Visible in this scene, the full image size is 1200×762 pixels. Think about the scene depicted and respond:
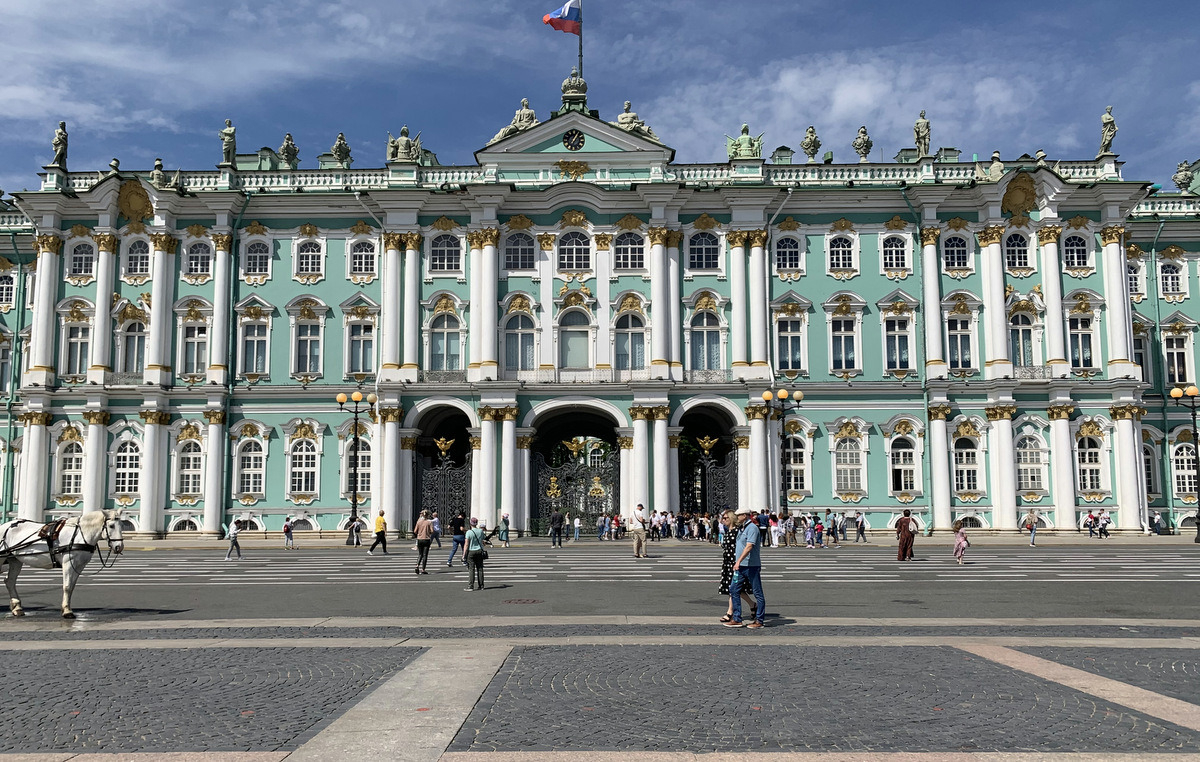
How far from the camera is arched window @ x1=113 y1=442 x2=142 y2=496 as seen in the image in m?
47.4

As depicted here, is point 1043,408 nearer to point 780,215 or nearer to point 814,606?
point 780,215

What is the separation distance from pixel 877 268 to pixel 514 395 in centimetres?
1823

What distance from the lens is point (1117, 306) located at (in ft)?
153

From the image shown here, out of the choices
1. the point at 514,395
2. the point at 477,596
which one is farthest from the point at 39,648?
the point at 514,395

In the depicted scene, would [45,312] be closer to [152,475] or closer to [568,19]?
[152,475]

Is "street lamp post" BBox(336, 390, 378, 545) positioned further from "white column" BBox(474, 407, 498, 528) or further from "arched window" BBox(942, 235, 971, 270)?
"arched window" BBox(942, 235, 971, 270)

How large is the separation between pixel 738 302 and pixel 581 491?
11.4 meters

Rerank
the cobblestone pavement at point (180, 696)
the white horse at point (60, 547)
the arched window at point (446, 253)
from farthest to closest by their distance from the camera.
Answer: the arched window at point (446, 253) → the white horse at point (60, 547) → the cobblestone pavement at point (180, 696)

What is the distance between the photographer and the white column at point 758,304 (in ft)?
152

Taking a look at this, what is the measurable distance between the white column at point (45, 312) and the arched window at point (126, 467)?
4780 millimetres

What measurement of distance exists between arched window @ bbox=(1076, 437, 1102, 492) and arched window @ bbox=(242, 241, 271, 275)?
39.2 meters

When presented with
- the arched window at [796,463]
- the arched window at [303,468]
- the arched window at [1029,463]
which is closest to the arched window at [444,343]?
the arched window at [303,468]

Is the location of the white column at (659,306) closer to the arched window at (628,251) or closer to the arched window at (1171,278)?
the arched window at (628,251)

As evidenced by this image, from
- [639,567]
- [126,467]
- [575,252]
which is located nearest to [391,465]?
[126,467]
